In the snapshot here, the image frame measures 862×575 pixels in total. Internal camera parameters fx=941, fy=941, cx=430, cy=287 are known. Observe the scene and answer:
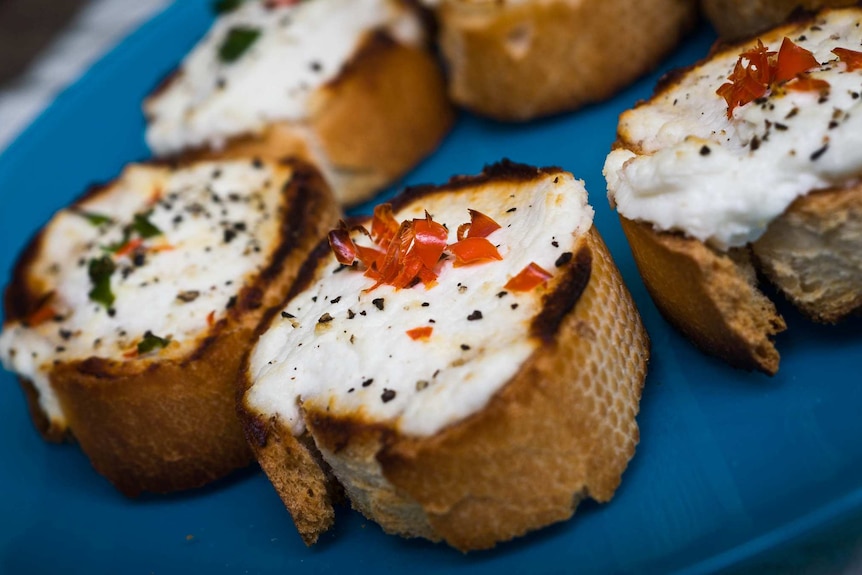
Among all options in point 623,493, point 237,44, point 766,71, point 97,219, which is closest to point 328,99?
point 237,44

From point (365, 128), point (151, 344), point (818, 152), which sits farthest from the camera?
point (365, 128)

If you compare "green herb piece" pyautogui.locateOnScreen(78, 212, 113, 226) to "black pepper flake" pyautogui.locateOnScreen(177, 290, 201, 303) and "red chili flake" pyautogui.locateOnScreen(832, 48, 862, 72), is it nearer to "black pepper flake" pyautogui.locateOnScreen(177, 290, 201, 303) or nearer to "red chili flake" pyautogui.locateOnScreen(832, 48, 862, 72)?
"black pepper flake" pyautogui.locateOnScreen(177, 290, 201, 303)

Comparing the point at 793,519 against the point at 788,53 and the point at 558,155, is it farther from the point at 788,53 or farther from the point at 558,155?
the point at 558,155

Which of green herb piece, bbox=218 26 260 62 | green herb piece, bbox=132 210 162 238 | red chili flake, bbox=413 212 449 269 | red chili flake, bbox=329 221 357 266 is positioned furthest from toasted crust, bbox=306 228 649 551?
green herb piece, bbox=218 26 260 62

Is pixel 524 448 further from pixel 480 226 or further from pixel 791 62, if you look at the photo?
pixel 791 62

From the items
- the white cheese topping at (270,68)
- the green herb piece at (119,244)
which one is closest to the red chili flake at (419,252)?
the green herb piece at (119,244)

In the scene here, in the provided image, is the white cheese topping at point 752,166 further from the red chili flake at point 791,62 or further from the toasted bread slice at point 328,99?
the toasted bread slice at point 328,99

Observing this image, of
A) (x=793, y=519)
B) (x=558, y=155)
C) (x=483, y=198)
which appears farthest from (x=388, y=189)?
(x=793, y=519)
